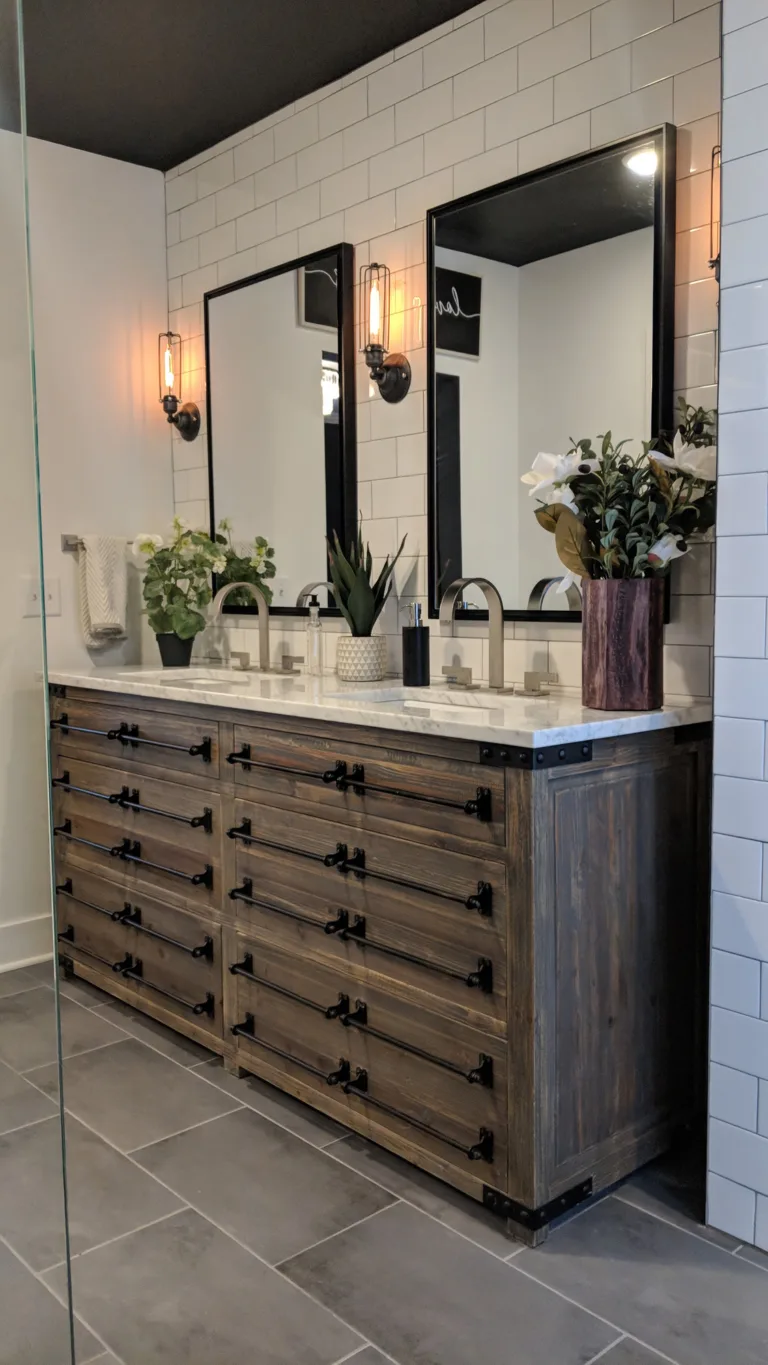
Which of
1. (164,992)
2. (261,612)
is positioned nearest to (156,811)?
(164,992)

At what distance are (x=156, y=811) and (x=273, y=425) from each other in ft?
3.97

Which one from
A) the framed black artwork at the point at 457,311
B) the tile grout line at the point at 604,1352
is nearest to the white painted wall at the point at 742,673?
the tile grout line at the point at 604,1352

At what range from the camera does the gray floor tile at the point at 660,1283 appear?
62.1 inches

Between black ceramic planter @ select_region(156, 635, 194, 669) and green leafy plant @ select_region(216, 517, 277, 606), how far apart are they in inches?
7.9

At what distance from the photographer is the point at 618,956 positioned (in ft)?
6.37

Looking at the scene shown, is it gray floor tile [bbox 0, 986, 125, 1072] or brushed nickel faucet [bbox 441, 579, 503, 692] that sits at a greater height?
brushed nickel faucet [bbox 441, 579, 503, 692]

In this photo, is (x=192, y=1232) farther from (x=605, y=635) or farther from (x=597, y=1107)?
(x=605, y=635)

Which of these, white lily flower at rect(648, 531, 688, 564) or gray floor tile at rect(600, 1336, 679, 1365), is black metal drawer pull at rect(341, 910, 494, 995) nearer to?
gray floor tile at rect(600, 1336, 679, 1365)

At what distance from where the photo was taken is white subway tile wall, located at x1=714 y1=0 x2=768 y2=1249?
1725mm

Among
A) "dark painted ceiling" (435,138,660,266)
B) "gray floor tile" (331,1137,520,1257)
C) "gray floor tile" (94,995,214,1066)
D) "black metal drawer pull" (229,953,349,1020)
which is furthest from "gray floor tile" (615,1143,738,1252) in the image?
"dark painted ceiling" (435,138,660,266)

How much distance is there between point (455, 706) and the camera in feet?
7.61

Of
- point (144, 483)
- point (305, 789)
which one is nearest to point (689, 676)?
point (305, 789)

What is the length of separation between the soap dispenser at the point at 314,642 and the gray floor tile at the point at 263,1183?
3.73ft

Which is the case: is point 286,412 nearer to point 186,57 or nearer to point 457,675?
point 186,57
